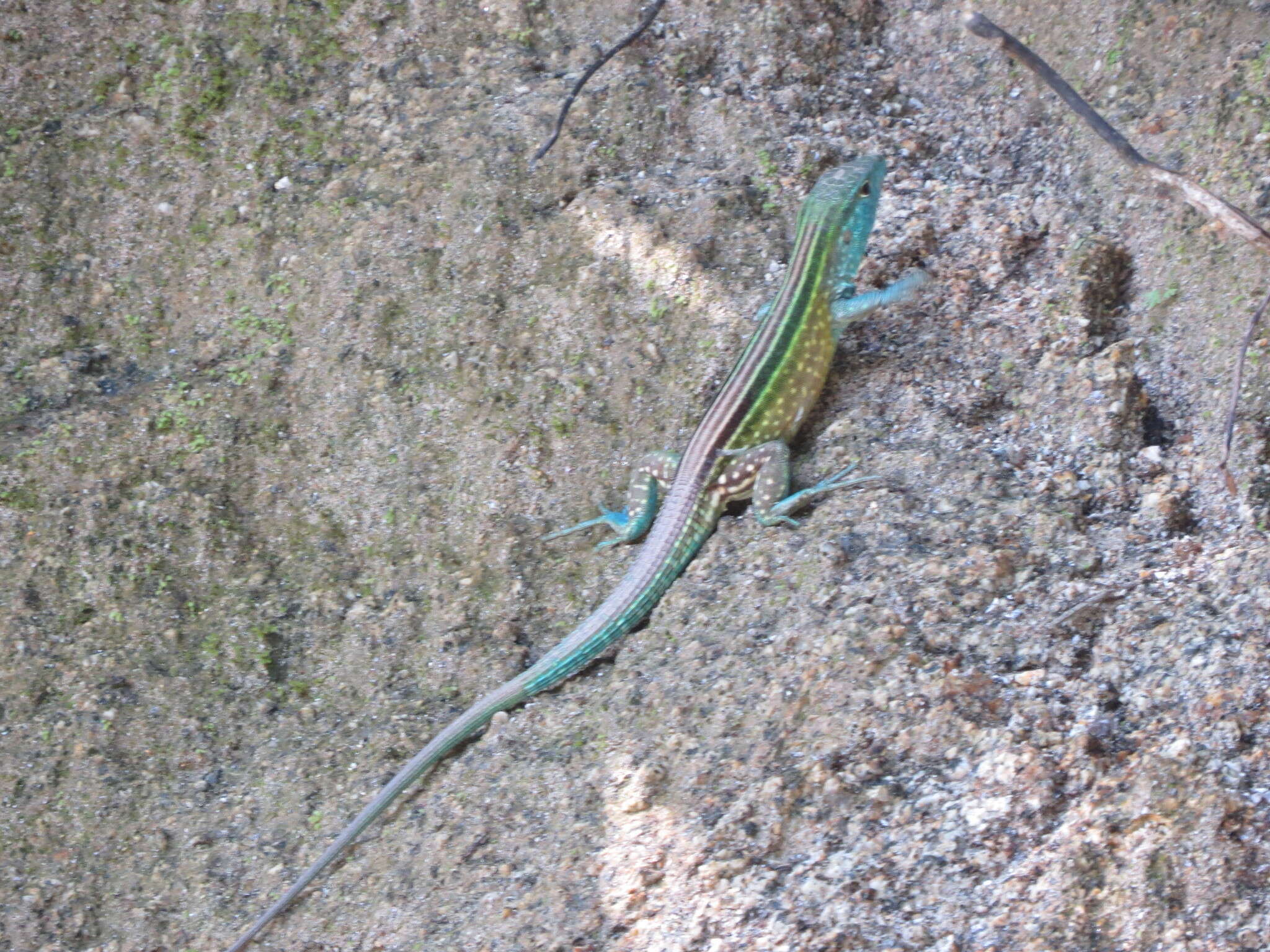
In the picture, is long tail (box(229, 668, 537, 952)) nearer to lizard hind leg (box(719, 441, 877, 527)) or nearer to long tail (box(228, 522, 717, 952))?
long tail (box(228, 522, 717, 952))

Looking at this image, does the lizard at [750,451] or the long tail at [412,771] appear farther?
the lizard at [750,451]

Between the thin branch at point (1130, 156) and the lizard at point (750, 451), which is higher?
the thin branch at point (1130, 156)

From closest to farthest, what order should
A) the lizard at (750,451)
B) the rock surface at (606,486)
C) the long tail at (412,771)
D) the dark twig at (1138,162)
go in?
the dark twig at (1138,162) < the rock surface at (606,486) < the long tail at (412,771) < the lizard at (750,451)

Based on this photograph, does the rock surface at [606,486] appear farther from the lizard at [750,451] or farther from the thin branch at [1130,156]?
the thin branch at [1130,156]

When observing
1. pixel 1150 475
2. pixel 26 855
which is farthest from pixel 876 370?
pixel 26 855

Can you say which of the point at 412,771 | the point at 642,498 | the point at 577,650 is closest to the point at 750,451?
the point at 642,498

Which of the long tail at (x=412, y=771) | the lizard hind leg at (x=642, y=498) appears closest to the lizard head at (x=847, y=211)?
the lizard hind leg at (x=642, y=498)

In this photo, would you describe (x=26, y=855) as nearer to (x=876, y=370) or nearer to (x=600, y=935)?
(x=600, y=935)
